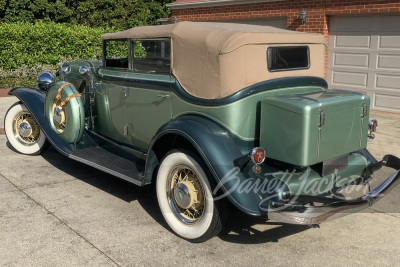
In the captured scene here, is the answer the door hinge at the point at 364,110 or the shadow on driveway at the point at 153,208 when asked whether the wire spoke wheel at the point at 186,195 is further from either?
the door hinge at the point at 364,110

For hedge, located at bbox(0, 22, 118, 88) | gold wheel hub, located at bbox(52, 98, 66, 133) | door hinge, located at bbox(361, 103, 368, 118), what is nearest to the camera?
door hinge, located at bbox(361, 103, 368, 118)

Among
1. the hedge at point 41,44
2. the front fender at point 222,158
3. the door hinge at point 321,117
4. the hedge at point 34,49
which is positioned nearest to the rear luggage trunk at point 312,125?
the door hinge at point 321,117

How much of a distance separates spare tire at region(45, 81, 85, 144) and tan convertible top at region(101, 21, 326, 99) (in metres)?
1.35

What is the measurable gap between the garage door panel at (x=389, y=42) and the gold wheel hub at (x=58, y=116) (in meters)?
6.84

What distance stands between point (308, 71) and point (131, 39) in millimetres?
1837

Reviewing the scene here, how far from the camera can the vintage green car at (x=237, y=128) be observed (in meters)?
3.52

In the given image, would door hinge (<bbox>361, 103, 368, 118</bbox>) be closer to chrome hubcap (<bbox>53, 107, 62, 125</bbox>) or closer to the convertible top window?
the convertible top window

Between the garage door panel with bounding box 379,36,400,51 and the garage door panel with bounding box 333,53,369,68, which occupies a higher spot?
the garage door panel with bounding box 379,36,400,51

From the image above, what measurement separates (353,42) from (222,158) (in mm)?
7227

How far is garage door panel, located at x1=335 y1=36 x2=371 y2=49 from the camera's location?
951 cm

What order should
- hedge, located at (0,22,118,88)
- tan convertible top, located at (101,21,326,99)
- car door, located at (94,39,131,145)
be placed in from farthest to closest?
hedge, located at (0,22,118,88) → car door, located at (94,39,131,145) → tan convertible top, located at (101,21,326,99)

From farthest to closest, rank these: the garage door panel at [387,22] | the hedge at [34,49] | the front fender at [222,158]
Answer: the hedge at [34,49], the garage door panel at [387,22], the front fender at [222,158]

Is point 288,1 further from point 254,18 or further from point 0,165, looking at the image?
point 0,165

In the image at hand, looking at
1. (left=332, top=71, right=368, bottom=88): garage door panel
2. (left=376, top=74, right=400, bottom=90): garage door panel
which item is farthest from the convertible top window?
(left=332, top=71, right=368, bottom=88): garage door panel
